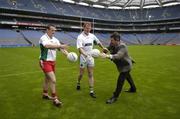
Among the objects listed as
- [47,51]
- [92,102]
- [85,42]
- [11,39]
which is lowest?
[92,102]

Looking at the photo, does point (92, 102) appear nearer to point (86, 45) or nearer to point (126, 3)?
point (86, 45)

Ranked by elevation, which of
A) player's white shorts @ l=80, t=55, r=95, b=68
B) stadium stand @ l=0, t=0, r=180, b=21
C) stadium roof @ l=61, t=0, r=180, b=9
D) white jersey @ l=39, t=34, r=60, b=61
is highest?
stadium roof @ l=61, t=0, r=180, b=9

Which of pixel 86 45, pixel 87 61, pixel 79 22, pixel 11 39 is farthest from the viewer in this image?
pixel 79 22

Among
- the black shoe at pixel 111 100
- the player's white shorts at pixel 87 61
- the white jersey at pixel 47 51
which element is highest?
the white jersey at pixel 47 51

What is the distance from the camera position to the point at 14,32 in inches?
2522

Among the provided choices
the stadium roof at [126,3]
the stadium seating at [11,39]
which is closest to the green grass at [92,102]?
the stadium seating at [11,39]

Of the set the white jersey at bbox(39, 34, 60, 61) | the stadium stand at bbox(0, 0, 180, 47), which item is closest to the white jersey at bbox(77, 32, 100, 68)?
the white jersey at bbox(39, 34, 60, 61)

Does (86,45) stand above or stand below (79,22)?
below

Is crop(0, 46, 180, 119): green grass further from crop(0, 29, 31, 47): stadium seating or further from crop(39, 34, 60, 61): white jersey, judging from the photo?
crop(0, 29, 31, 47): stadium seating

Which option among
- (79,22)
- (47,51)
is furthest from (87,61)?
(79,22)

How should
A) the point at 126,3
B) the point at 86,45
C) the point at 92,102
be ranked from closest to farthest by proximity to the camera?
1. the point at 92,102
2. the point at 86,45
3. the point at 126,3

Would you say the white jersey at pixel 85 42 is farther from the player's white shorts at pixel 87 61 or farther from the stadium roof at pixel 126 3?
the stadium roof at pixel 126 3

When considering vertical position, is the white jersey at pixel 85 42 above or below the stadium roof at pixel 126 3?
below

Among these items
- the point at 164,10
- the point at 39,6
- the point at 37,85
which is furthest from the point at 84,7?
the point at 37,85
